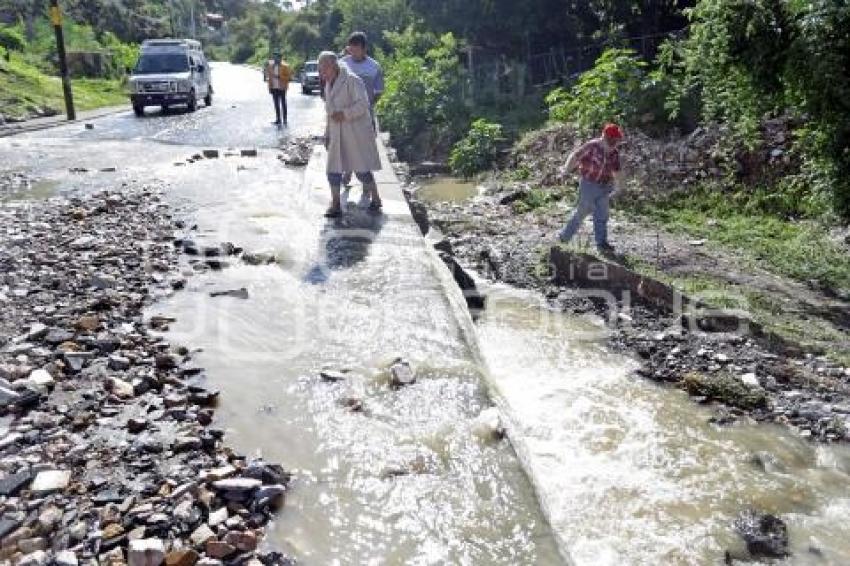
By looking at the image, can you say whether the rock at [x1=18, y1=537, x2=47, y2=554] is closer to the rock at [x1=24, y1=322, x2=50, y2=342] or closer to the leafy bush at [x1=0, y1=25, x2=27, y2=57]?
the rock at [x1=24, y1=322, x2=50, y2=342]

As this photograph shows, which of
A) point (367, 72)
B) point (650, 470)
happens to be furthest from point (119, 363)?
point (367, 72)

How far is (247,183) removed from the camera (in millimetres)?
10078

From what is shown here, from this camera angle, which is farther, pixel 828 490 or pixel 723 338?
pixel 723 338

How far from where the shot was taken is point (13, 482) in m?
3.01

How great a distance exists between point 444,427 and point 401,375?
0.57m

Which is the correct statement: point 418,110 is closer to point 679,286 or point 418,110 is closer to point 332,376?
point 679,286

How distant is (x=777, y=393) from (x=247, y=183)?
728 cm

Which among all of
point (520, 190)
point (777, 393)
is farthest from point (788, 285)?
point (520, 190)

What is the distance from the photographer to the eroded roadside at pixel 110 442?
8.97 ft

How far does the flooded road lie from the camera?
3.07 meters

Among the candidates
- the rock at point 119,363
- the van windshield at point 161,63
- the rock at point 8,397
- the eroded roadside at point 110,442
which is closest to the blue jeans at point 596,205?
the eroded roadside at point 110,442

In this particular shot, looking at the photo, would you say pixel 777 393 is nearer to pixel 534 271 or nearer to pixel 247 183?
pixel 534 271

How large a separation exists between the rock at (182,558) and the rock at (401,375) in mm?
1738

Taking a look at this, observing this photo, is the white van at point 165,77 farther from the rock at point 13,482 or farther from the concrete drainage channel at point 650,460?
the rock at point 13,482
